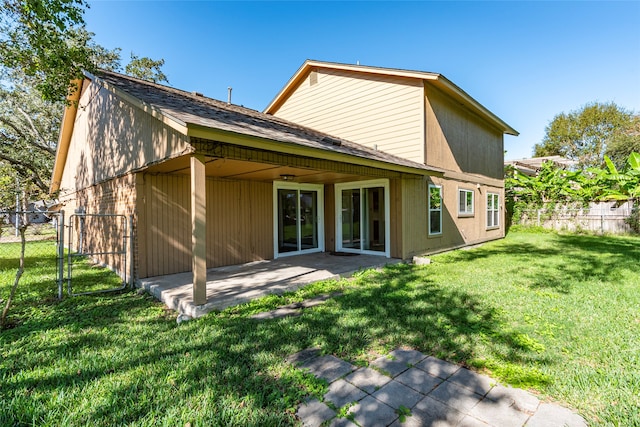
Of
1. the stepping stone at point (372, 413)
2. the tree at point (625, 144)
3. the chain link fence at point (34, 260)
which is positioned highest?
the tree at point (625, 144)

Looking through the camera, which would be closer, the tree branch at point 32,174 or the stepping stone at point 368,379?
the stepping stone at point 368,379

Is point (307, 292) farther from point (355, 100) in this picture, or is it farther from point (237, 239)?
point (355, 100)

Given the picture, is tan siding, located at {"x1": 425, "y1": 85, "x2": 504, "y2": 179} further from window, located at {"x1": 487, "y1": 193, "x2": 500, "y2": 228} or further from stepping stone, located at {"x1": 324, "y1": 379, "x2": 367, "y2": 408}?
stepping stone, located at {"x1": 324, "y1": 379, "x2": 367, "y2": 408}

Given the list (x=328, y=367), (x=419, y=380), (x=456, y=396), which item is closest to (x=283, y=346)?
(x=328, y=367)

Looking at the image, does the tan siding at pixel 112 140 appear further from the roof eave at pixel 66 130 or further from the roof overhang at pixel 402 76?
the roof overhang at pixel 402 76

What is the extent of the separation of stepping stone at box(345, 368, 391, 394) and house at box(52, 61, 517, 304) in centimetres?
267

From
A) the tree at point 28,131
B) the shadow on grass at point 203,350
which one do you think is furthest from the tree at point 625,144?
the tree at point 28,131

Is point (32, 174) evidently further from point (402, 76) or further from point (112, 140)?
point (402, 76)

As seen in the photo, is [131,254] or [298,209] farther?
[298,209]

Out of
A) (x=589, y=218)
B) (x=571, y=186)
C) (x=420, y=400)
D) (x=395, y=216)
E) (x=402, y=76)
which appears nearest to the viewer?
(x=420, y=400)

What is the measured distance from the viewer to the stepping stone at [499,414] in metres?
2.16

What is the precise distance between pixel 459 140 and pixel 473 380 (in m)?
10.0

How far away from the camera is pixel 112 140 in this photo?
7.52 metres

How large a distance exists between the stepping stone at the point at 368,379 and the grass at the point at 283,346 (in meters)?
0.24
